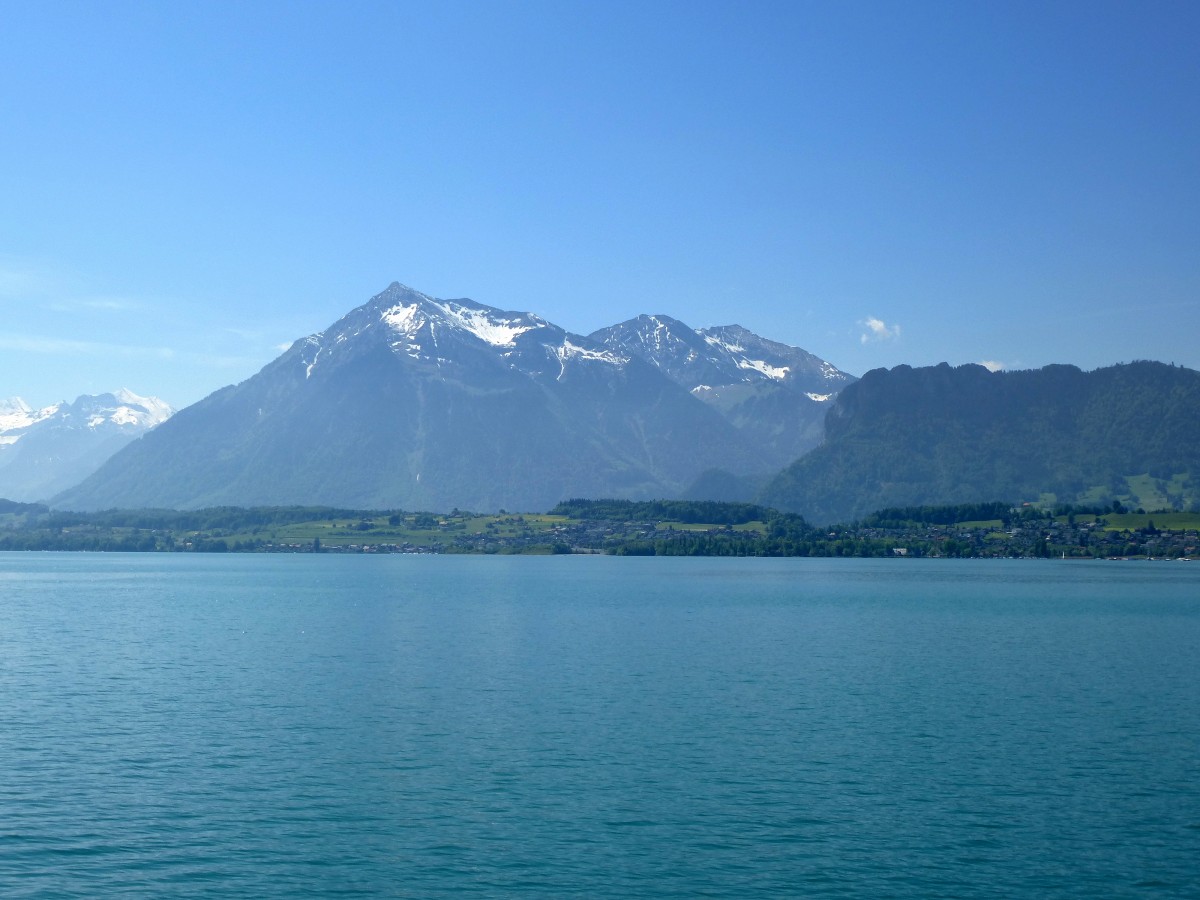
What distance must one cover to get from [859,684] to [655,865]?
93.3ft

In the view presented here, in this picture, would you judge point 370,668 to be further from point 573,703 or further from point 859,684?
point 859,684

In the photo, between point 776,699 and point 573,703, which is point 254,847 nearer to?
point 573,703

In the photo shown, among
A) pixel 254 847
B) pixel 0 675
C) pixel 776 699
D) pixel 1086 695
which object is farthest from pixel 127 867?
pixel 1086 695

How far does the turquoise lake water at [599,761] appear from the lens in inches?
1086

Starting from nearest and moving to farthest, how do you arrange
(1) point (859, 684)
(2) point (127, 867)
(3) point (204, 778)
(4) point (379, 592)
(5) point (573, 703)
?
(2) point (127, 867) → (3) point (204, 778) → (5) point (573, 703) → (1) point (859, 684) → (4) point (379, 592)

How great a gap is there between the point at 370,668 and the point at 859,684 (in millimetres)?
23525

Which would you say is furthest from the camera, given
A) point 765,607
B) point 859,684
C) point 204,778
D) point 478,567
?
point 478,567

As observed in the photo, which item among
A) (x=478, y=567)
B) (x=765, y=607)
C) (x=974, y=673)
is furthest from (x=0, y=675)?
(x=478, y=567)

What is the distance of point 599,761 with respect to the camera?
124 ft

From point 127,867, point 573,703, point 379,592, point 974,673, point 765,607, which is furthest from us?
point 379,592

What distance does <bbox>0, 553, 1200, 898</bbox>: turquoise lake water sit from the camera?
27578mm

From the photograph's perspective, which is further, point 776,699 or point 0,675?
point 0,675

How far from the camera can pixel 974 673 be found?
58.5m

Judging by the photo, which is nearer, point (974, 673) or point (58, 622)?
point (974, 673)
